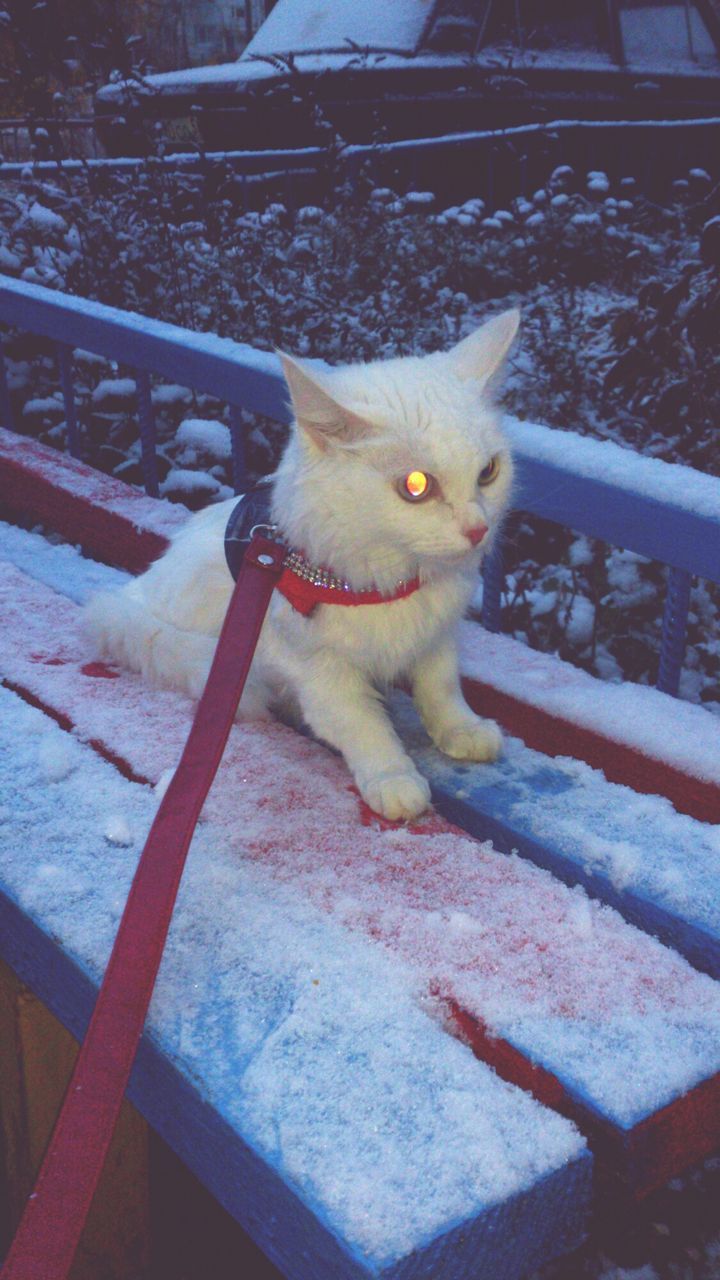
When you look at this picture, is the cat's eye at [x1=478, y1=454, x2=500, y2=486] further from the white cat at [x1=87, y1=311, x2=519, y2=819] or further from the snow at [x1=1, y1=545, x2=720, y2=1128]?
the snow at [x1=1, y1=545, x2=720, y2=1128]

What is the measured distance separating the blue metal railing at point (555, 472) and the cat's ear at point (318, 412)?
1.40 feet

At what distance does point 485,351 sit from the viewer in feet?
5.60

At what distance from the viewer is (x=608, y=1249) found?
5.96 ft

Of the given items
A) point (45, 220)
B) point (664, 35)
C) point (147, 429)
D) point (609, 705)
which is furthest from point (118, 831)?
point (664, 35)

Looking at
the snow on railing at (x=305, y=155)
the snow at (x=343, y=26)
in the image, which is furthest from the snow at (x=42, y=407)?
the snow at (x=343, y=26)

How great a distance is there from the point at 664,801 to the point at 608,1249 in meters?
0.83

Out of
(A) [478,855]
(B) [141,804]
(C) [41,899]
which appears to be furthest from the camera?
(B) [141,804]

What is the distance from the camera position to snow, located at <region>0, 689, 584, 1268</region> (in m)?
0.92

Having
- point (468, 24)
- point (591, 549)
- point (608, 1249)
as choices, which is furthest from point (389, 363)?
point (468, 24)

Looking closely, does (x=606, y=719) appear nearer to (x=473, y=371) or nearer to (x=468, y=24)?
(x=473, y=371)

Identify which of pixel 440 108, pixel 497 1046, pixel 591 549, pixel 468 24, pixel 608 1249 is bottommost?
pixel 608 1249

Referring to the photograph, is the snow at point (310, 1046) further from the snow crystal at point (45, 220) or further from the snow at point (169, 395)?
the snow crystal at point (45, 220)

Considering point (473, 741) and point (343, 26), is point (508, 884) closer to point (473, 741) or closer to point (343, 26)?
point (473, 741)

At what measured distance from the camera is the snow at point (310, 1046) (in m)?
0.92
